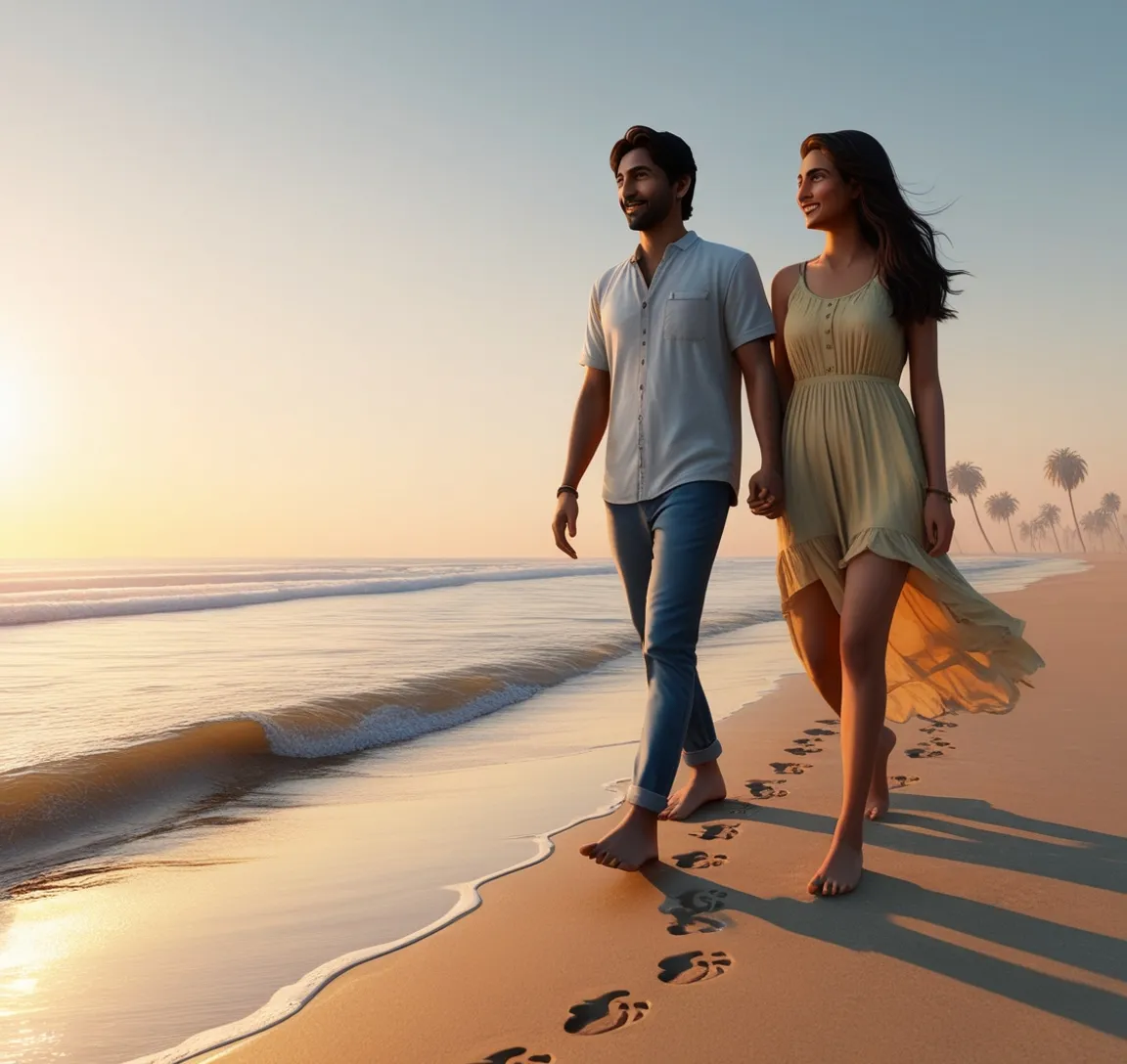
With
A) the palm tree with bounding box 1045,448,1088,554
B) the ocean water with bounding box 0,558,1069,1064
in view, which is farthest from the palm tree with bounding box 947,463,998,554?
the ocean water with bounding box 0,558,1069,1064

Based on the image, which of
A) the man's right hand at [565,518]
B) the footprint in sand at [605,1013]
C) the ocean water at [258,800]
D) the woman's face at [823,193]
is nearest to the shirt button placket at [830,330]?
the woman's face at [823,193]

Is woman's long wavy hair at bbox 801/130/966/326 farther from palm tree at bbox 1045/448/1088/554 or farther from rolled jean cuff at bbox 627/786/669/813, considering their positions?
palm tree at bbox 1045/448/1088/554

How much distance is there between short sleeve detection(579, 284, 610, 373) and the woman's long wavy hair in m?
0.89

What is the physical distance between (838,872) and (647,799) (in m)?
0.56

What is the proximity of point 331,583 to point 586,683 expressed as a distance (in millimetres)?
17021

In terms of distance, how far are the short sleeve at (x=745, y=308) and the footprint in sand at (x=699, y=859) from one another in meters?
1.58

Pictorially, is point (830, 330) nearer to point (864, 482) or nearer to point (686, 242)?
point (864, 482)

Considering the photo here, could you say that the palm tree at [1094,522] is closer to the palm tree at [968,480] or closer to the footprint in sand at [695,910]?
the palm tree at [968,480]

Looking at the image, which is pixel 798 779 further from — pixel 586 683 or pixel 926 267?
pixel 586 683

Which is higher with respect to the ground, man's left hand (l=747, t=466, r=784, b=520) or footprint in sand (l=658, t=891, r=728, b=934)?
man's left hand (l=747, t=466, r=784, b=520)

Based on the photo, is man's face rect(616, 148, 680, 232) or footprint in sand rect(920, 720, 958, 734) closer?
man's face rect(616, 148, 680, 232)

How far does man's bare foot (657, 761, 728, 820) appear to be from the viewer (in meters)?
3.49

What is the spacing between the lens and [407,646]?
9.09m

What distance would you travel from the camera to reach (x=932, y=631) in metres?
3.23
